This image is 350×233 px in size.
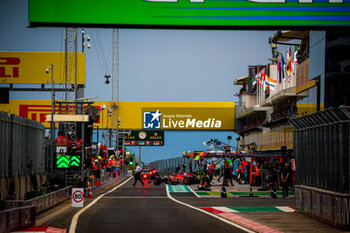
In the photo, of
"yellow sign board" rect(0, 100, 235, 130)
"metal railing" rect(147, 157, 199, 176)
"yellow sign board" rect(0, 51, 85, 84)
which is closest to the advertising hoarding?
"metal railing" rect(147, 157, 199, 176)

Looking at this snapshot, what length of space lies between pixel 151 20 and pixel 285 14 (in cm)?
271

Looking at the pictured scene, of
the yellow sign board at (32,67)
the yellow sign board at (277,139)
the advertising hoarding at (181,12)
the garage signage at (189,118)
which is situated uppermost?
the yellow sign board at (32,67)

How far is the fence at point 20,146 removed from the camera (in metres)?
22.3

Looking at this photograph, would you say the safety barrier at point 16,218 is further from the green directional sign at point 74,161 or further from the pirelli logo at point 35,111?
the pirelli logo at point 35,111

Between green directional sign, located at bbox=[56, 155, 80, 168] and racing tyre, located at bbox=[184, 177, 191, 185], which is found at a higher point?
green directional sign, located at bbox=[56, 155, 80, 168]

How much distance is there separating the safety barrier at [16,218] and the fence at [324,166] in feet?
27.2

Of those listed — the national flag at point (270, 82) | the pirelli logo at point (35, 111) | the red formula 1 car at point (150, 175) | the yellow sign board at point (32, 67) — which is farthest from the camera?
the pirelli logo at point (35, 111)

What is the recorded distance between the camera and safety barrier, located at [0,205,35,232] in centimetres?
1549

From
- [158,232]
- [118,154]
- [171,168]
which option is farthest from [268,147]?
[158,232]

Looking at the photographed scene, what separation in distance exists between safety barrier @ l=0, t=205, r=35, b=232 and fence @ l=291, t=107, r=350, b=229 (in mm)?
8284

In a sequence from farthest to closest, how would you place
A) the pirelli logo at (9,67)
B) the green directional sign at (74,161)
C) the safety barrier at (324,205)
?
the pirelli logo at (9,67) < the green directional sign at (74,161) < the safety barrier at (324,205)

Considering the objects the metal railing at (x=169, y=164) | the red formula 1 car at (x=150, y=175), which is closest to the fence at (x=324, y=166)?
the red formula 1 car at (x=150, y=175)

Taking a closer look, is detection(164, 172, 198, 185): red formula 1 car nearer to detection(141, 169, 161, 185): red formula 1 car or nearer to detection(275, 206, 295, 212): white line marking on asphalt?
detection(141, 169, 161, 185): red formula 1 car

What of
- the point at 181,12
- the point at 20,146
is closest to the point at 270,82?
the point at 20,146
